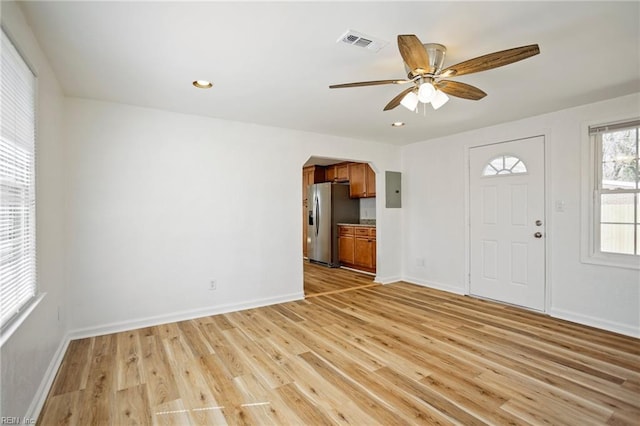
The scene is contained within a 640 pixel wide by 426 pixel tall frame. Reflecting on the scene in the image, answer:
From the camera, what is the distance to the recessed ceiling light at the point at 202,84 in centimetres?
277

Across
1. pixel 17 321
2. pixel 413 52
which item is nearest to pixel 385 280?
pixel 413 52

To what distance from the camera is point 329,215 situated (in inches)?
270

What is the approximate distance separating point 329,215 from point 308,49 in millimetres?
4807

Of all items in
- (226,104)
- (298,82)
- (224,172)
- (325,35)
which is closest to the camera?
(325,35)

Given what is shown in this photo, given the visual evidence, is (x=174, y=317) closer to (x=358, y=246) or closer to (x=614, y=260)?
(x=358, y=246)

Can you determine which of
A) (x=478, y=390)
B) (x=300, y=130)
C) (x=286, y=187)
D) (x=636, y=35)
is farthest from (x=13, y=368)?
(x=636, y=35)

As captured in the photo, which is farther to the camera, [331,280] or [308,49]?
[331,280]

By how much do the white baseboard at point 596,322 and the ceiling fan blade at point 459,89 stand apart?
277cm

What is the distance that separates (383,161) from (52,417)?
484 cm

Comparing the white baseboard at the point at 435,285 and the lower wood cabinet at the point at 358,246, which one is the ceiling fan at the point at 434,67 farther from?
the lower wood cabinet at the point at 358,246

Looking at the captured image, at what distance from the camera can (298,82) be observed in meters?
2.77

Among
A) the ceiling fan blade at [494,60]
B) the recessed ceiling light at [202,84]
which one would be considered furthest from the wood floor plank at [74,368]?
the ceiling fan blade at [494,60]

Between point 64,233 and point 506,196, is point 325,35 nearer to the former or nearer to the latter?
point 64,233

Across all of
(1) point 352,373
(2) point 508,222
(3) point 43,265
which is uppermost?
(2) point 508,222
